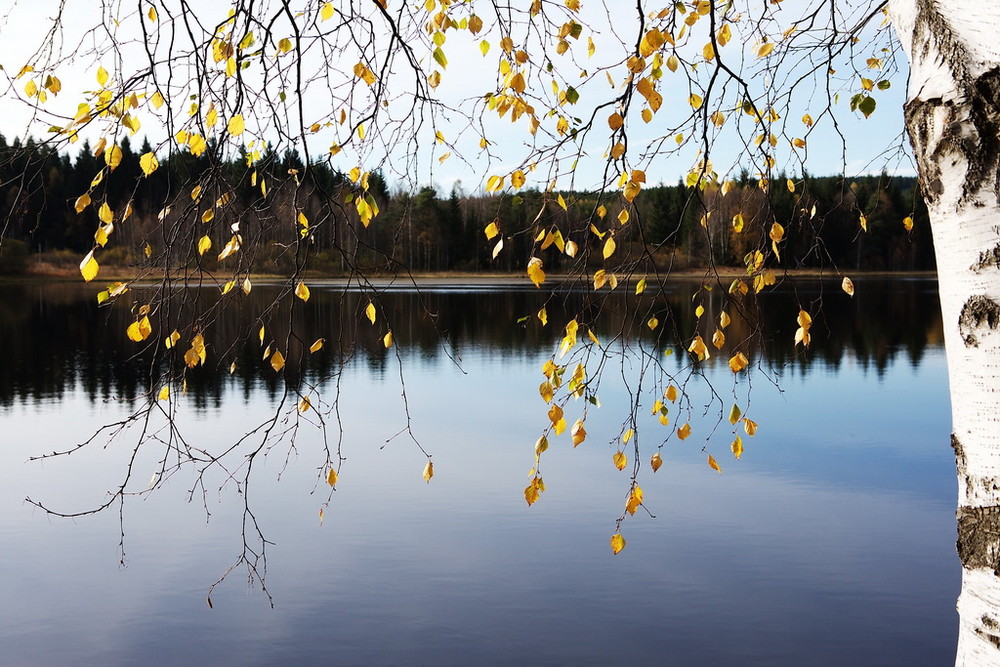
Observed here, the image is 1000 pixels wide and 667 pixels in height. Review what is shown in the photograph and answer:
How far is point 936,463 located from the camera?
11.7m

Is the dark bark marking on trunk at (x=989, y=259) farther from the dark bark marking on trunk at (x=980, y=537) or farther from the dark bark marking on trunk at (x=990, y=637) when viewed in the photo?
the dark bark marking on trunk at (x=990, y=637)

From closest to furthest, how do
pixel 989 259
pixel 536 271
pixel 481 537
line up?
pixel 989 259
pixel 536 271
pixel 481 537

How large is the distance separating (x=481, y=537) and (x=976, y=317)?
23.3ft

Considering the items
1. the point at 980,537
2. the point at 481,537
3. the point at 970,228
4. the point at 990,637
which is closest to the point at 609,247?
the point at 970,228

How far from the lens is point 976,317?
1939 millimetres

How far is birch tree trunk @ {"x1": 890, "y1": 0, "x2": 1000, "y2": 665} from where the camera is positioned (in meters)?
1.93

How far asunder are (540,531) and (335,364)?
1271cm

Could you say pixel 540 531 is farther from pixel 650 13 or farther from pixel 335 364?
pixel 335 364

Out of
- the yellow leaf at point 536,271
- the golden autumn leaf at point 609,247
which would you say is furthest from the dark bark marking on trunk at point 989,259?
the yellow leaf at point 536,271

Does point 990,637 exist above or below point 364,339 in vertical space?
above

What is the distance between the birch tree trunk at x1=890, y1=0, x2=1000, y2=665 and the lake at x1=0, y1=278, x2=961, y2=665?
1.13 m

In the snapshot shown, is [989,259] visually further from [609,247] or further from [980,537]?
[609,247]

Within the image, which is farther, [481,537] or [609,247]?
[481,537]

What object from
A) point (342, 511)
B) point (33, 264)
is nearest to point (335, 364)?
point (342, 511)
